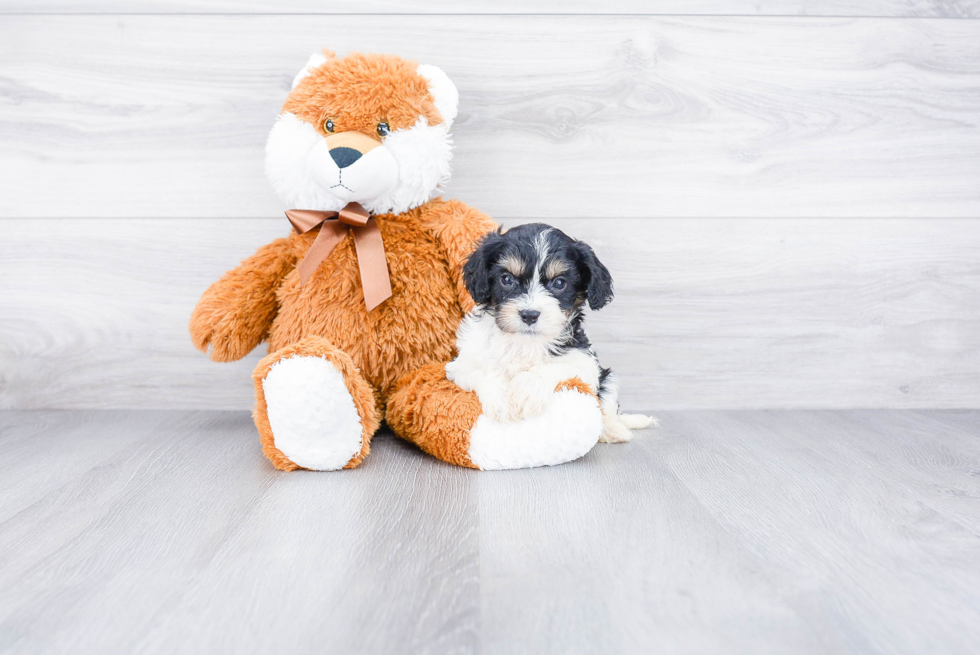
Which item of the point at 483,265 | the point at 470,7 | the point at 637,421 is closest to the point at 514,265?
the point at 483,265

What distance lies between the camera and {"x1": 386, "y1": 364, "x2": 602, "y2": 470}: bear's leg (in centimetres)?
137

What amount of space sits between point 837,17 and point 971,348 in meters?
0.98

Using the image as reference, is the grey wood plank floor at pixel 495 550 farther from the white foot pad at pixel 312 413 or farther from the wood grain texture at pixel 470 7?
the wood grain texture at pixel 470 7

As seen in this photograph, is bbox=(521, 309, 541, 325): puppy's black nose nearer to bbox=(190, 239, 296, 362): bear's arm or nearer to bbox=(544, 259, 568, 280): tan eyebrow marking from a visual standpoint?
bbox=(544, 259, 568, 280): tan eyebrow marking

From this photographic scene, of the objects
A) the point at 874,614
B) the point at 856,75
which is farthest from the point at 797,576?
the point at 856,75

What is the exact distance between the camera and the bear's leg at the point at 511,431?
4.50 ft

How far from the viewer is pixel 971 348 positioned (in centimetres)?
194

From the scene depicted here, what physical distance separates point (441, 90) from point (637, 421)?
3.05 ft

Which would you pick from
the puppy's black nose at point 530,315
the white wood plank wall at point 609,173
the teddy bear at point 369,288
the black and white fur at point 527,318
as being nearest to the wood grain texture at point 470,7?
the white wood plank wall at point 609,173

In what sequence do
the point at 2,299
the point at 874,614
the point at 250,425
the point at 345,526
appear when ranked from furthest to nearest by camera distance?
the point at 2,299, the point at 250,425, the point at 345,526, the point at 874,614

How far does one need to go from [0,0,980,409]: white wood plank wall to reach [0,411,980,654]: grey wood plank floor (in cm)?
38

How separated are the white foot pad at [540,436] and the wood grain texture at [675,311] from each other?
0.55 m

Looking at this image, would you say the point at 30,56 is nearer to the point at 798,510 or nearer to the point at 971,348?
the point at 798,510

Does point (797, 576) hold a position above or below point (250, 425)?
above
